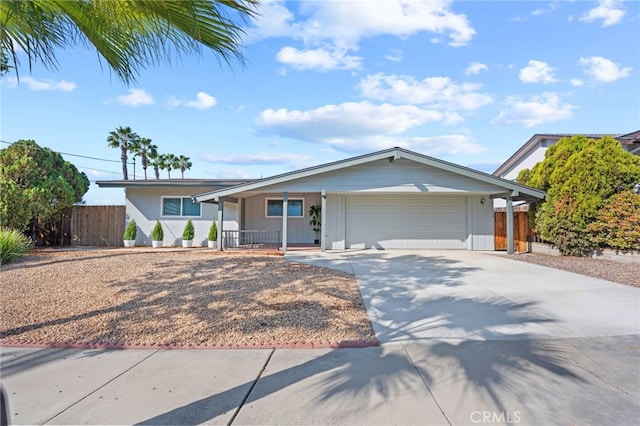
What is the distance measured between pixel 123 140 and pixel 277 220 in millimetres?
21073

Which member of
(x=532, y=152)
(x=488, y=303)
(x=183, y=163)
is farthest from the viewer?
(x=183, y=163)

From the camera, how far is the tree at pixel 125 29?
221 centimetres

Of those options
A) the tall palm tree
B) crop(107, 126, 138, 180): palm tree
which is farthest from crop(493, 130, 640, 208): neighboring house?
the tall palm tree

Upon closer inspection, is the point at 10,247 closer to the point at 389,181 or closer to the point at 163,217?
the point at 163,217

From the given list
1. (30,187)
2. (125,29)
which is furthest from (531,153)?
(30,187)

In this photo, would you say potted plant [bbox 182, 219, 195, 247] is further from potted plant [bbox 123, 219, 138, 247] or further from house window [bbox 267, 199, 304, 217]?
house window [bbox 267, 199, 304, 217]

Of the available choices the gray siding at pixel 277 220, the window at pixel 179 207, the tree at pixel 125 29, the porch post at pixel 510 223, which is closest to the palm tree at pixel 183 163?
the window at pixel 179 207

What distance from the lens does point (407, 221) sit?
46.8 ft

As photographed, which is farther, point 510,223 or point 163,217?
point 163,217

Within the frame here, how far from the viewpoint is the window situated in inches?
601

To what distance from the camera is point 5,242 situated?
948cm

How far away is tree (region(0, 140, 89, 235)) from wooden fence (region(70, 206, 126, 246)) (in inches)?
26.9

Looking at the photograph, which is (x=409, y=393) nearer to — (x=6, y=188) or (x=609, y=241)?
(x=609, y=241)

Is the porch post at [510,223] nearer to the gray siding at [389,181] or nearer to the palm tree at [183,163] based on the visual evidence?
the gray siding at [389,181]
